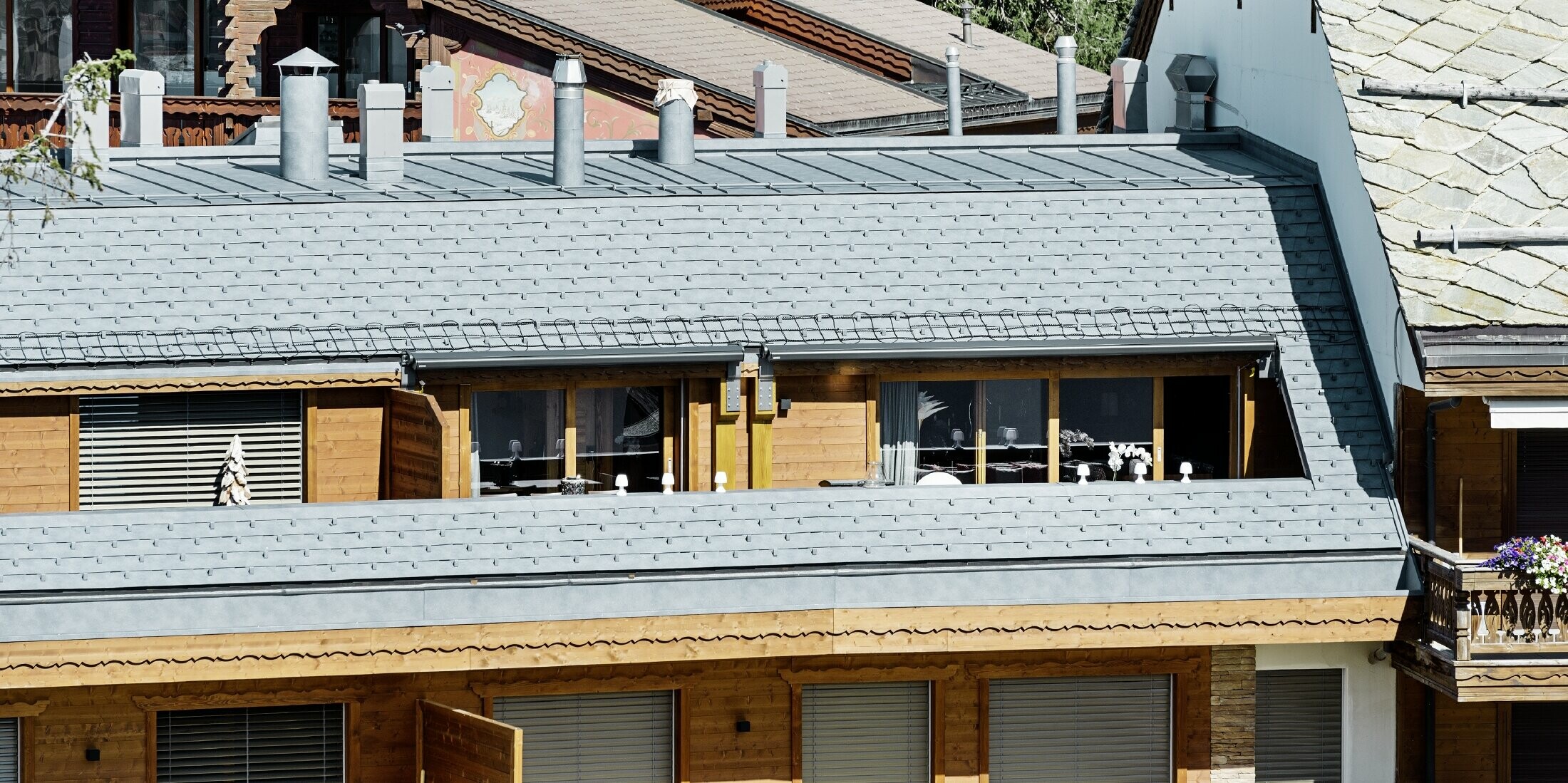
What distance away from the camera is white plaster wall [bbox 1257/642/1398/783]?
90.1ft

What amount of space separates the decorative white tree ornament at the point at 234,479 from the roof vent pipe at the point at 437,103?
7.26 meters

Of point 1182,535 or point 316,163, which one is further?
point 316,163

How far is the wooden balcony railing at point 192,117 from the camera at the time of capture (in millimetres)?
40125

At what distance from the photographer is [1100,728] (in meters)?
27.6

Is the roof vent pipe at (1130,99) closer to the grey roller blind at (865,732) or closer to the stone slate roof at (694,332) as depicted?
the stone slate roof at (694,332)

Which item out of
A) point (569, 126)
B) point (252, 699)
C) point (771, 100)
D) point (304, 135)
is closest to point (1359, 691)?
point (569, 126)

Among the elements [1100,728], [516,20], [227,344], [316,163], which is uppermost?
[516,20]

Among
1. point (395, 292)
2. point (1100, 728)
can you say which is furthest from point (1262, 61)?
point (395, 292)

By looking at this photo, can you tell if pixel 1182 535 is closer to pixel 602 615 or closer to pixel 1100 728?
pixel 1100 728

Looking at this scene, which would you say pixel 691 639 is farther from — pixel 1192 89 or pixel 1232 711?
pixel 1192 89

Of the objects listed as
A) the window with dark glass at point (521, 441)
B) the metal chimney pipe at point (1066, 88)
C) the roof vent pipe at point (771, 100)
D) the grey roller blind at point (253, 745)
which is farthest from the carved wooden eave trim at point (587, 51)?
the grey roller blind at point (253, 745)

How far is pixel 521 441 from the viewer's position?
2708 cm

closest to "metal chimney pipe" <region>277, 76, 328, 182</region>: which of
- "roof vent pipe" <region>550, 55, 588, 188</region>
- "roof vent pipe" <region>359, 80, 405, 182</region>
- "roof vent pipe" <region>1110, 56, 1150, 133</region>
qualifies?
"roof vent pipe" <region>359, 80, 405, 182</region>

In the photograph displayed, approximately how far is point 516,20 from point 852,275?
1246cm
